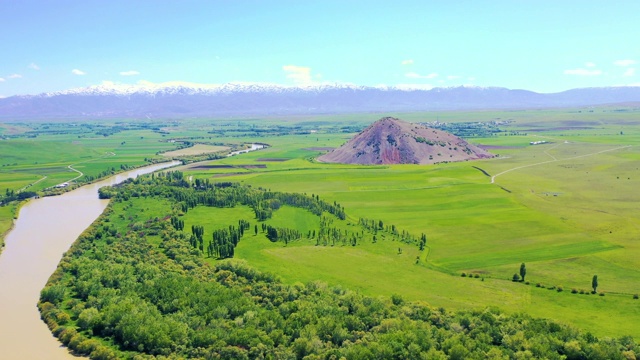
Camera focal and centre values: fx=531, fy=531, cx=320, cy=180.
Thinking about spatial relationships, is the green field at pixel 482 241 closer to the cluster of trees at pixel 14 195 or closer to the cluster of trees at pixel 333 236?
the cluster of trees at pixel 333 236

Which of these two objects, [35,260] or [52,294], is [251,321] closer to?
[52,294]

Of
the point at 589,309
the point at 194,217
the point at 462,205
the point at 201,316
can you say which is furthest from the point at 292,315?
the point at 462,205

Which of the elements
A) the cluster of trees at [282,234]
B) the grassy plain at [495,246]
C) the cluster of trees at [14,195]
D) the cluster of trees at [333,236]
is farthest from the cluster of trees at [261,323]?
the cluster of trees at [14,195]

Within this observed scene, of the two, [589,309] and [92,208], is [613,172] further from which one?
[92,208]

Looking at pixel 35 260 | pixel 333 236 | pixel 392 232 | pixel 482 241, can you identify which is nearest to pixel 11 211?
pixel 35 260

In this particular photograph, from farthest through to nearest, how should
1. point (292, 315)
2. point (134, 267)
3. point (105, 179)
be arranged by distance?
point (105, 179) → point (134, 267) → point (292, 315)

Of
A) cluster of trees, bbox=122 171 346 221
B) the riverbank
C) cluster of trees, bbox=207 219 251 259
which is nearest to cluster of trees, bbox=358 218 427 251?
cluster of trees, bbox=122 171 346 221
